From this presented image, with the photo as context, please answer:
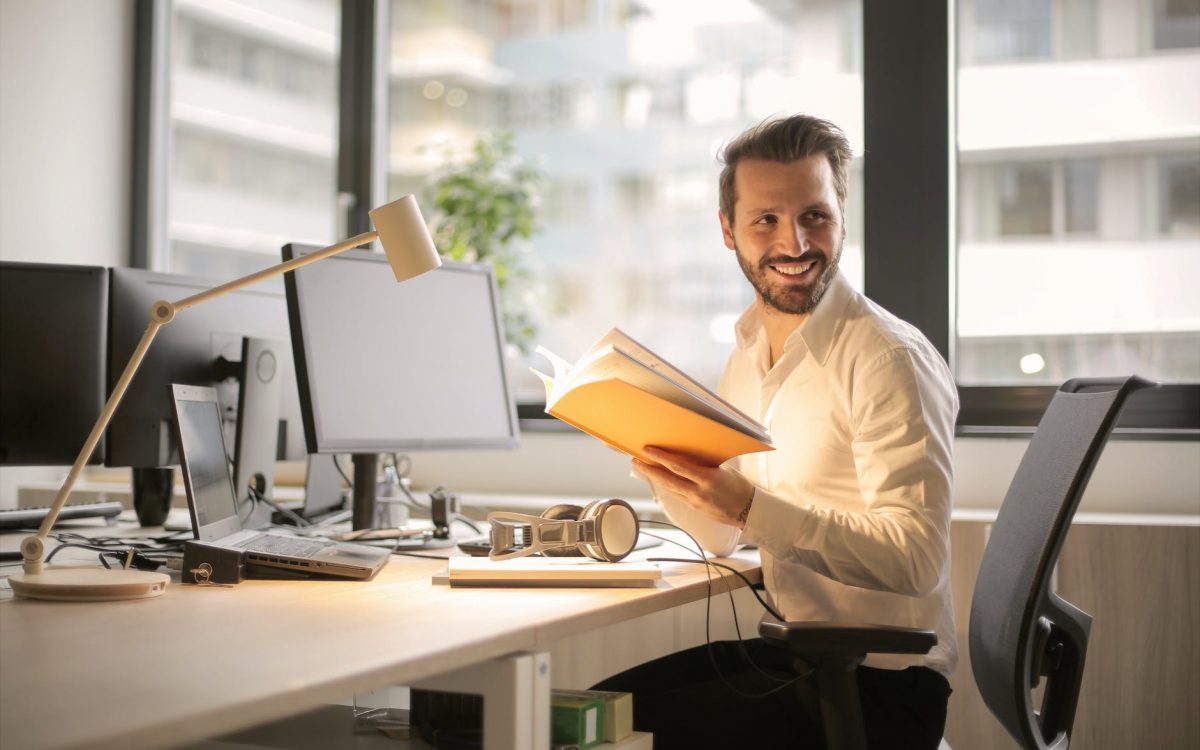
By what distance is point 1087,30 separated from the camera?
258cm

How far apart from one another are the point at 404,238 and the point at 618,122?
1.79 meters

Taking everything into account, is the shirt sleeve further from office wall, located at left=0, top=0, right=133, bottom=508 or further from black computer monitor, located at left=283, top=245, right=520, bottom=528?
office wall, located at left=0, top=0, right=133, bottom=508

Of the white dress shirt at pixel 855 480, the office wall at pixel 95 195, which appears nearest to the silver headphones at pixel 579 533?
the white dress shirt at pixel 855 480

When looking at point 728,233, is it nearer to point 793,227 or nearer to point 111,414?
point 793,227

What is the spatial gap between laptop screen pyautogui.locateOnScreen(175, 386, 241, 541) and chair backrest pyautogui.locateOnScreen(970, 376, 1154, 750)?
1.15 meters

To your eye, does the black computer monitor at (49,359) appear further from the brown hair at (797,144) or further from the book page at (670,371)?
the brown hair at (797,144)

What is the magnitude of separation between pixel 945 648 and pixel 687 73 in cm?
192

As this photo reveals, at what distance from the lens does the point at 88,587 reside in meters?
1.34

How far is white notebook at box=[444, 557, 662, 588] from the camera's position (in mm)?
1473

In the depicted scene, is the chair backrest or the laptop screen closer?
the chair backrest

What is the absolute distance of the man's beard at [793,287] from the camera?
184 cm

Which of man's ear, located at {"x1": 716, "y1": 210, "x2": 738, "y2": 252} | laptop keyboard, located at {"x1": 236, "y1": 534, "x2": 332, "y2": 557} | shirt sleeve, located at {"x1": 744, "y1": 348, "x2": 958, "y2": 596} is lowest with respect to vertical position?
laptop keyboard, located at {"x1": 236, "y1": 534, "x2": 332, "y2": 557}

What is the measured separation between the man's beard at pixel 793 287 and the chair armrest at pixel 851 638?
2.25 ft

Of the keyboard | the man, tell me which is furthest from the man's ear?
the keyboard
